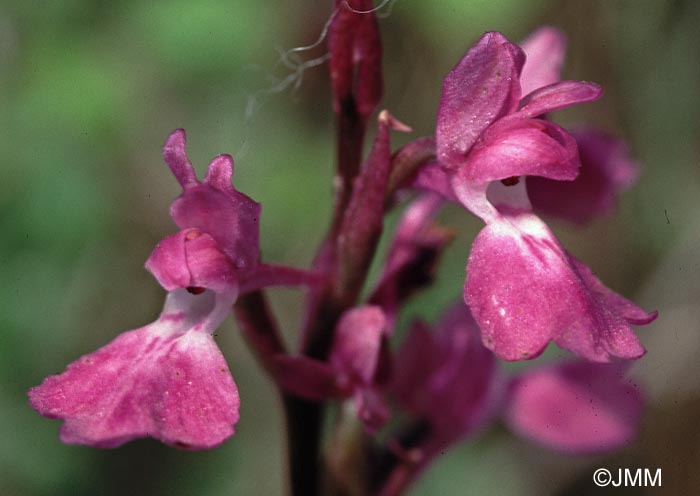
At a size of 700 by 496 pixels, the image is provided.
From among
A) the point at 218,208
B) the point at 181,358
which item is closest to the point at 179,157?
the point at 218,208

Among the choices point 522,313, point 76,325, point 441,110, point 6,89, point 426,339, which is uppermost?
point 441,110

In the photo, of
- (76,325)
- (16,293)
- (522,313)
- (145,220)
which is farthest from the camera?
(145,220)

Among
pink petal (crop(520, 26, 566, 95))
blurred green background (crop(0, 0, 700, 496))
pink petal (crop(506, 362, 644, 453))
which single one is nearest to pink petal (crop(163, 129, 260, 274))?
pink petal (crop(520, 26, 566, 95))

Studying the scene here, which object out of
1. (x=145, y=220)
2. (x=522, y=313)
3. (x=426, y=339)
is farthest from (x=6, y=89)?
(x=522, y=313)

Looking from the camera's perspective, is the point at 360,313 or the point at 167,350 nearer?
the point at 167,350

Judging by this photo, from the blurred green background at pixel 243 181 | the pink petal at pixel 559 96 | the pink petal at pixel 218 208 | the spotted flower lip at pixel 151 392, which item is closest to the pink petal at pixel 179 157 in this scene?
the pink petal at pixel 218 208

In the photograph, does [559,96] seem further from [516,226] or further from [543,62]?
[543,62]

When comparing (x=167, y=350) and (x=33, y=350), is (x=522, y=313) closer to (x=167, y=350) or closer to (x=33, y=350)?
(x=167, y=350)
